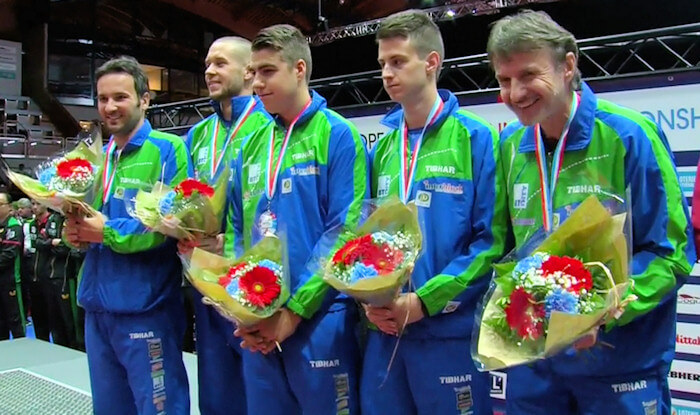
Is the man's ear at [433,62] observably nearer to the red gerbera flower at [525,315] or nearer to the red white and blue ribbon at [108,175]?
the red gerbera flower at [525,315]

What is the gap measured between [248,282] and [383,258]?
47cm

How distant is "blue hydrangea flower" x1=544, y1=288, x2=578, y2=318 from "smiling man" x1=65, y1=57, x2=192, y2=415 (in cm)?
168

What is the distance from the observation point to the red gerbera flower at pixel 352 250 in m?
1.71

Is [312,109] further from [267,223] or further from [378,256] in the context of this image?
[378,256]

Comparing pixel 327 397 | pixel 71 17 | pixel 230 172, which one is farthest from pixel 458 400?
pixel 71 17

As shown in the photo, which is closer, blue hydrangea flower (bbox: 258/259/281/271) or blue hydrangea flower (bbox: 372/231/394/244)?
blue hydrangea flower (bbox: 372/231/394/244)

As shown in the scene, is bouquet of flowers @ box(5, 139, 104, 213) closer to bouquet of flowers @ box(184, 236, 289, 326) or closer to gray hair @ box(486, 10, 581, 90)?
bouquet of flowers @ box(184, 236, 289, 326)

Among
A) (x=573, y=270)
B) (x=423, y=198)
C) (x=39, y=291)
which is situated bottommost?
(x=39, y=291)

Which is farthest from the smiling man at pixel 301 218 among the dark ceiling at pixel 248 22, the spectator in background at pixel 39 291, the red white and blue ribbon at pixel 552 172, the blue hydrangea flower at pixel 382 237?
the spectator in background at pixel 39 291

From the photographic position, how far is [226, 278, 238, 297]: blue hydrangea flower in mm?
1917

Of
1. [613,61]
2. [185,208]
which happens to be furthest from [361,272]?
[613,61]

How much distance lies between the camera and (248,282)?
6.38 ft

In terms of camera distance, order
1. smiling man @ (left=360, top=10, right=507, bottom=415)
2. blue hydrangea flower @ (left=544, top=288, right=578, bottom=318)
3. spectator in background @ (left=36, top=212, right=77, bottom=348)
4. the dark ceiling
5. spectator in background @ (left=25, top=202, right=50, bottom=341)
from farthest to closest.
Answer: spectator in background @ (left=25, top=202, right=50, bottom=341) → spectator in background @ (left=36, top=212, right=77, bottom=348) → the dark ceiling → smiling man @ (left=360, top=10, right=507, bottom=415) → blue hydrangea flower @ (left=544, top=288, right=578, bottom=318)

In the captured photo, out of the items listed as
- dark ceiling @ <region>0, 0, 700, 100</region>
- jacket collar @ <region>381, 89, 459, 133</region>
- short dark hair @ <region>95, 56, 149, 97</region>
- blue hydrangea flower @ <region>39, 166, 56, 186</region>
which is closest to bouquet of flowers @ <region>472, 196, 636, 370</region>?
jacket collar @ <region>381, 89, 459, 133</region>
